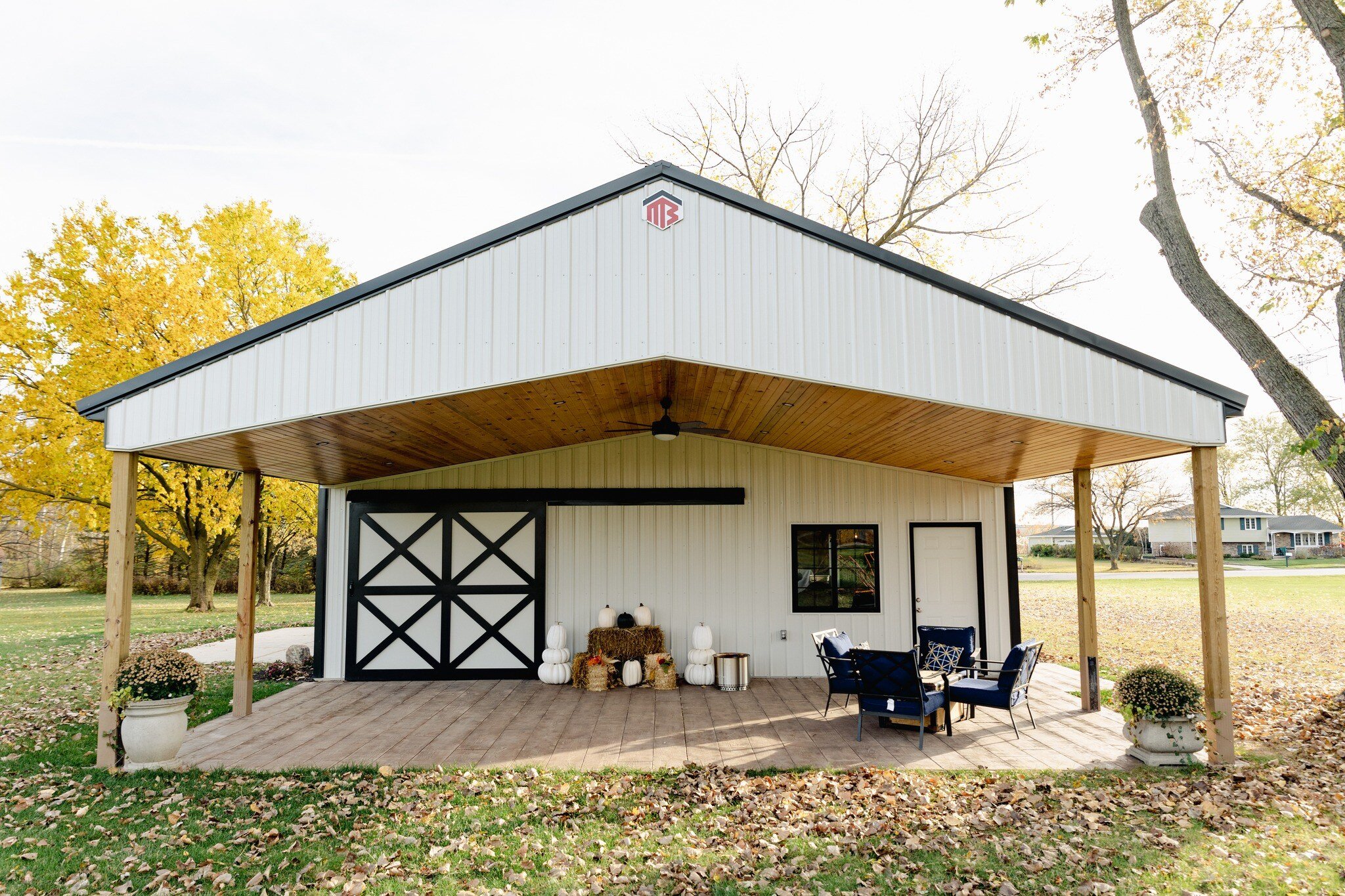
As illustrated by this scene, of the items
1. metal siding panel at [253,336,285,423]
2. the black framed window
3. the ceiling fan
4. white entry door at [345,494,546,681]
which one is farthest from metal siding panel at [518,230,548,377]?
the black framed window

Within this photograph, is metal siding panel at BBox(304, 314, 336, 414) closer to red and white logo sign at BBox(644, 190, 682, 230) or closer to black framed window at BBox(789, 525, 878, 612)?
red and white logo sign at BBox(644, 190, 682, 230)

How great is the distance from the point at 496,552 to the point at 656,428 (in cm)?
349

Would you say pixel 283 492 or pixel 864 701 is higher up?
pixel 283 492

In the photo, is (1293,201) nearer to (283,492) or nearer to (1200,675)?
(1200,675)

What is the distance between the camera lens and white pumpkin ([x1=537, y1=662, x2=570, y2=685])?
356 inches

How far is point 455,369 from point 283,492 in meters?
12.6

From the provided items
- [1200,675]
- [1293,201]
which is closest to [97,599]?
[1200,675]

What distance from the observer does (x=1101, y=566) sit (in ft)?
110

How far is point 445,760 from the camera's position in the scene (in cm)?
584

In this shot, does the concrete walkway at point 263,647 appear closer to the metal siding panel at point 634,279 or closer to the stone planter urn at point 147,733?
the stone planter urn at point 147,733

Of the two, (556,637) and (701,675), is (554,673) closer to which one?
(556,637)

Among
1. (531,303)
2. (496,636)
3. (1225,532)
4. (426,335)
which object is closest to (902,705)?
(531,303)

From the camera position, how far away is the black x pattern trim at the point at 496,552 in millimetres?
9570

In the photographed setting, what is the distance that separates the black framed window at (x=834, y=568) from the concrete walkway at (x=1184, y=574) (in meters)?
18.3
